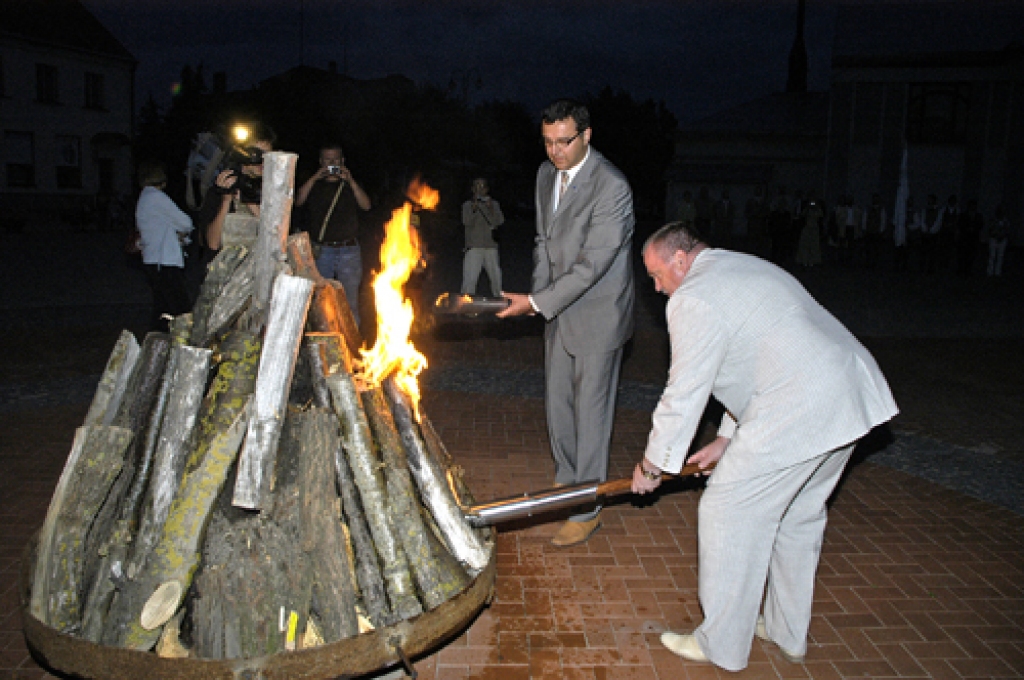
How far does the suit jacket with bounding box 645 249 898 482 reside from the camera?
2.96 m

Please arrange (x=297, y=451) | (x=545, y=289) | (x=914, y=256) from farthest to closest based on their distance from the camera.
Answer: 1. (x=914, y=256)
2. (x=545, y=289)
3. (x=297, y=451)

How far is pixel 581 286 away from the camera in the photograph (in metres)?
4.19

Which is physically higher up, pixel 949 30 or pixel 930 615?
pixel 949 30

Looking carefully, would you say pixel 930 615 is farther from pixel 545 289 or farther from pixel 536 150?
pixel 536 150

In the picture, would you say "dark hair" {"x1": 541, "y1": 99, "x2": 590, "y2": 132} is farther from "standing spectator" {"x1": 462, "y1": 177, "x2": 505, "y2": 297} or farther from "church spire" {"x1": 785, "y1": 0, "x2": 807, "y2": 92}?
"church spire" {"x1": 785, "y1": 0, "x2": 807, "y2": 92}

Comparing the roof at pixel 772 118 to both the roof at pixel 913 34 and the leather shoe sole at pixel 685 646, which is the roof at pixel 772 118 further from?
the leather shoe sole at pixel 685 646

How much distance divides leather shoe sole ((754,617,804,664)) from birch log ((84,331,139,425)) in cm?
298

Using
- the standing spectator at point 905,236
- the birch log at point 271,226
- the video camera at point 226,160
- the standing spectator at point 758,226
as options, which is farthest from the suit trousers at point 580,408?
the standing spectator at point 758,226

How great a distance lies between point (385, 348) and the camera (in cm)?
387

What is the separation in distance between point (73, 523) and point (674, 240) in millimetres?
2609

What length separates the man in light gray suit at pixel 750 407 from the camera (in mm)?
2971

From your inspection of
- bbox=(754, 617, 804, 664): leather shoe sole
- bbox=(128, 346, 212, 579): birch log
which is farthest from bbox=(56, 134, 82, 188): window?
bbox=(754, 617, 804, 664): leather shoe sole

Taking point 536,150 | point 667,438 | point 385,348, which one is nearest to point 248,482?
point 385,348

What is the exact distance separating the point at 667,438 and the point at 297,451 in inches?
57.5
